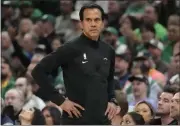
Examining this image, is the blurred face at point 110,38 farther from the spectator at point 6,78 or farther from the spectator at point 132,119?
the spectator at point 132,119

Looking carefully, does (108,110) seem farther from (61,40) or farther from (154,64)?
(61,40)

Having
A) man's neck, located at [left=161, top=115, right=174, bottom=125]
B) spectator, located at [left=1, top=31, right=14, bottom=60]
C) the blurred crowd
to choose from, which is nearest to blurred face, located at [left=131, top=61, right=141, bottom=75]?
the blurred crowd

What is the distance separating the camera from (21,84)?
10.5m

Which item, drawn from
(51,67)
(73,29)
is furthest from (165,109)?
(73,29)

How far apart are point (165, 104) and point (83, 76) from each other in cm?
229

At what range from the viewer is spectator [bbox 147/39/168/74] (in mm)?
10781

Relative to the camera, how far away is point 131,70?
35.2 feet

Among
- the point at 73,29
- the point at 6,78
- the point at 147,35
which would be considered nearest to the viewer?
the point at 6,78

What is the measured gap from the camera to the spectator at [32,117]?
8.63 metres

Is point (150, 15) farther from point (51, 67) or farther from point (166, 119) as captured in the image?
point (51, 67)

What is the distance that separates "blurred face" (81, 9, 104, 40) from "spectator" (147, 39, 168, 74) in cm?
495

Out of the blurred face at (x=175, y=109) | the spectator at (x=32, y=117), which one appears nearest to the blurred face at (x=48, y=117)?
the spectator at (x=32, y=117)

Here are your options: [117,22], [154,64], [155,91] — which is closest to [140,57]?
[154,64]

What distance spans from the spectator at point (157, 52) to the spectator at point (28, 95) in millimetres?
1945
